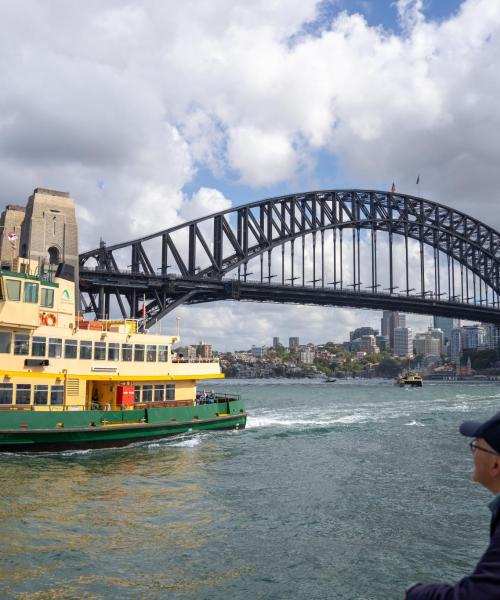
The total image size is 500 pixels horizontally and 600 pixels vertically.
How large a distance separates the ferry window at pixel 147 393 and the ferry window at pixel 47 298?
6914mm

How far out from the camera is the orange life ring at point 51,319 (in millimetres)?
28656

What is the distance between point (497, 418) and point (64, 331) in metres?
27.7

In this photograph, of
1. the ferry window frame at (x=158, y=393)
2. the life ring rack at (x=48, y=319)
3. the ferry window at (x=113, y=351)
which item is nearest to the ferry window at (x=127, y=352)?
the ferry window at (x=113, y=351)

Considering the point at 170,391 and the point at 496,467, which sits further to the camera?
the point at 170,391

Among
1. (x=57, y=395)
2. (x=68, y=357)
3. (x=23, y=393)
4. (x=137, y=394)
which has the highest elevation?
(x=68, y=357)

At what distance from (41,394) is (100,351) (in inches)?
144

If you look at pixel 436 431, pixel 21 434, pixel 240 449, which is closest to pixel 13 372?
pixel 21 434

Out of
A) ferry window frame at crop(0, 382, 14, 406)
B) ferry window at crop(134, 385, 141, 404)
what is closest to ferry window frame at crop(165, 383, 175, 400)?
ferry window at crop(134, 385, 141, 404)

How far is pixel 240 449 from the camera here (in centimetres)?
2991

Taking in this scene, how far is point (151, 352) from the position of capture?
107 feet

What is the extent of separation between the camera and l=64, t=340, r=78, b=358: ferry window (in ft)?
94.7

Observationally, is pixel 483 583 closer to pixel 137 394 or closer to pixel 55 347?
pixel 55 347

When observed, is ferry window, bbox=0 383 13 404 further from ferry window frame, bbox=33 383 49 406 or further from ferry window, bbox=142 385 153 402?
ferry window, bbox=142 385 153 402

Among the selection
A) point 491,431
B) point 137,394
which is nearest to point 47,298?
point 137,394
